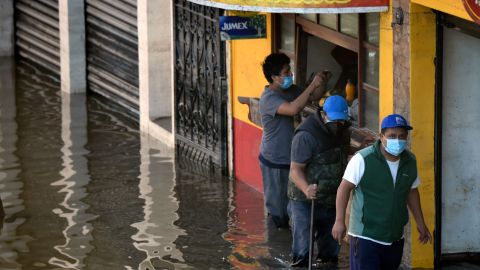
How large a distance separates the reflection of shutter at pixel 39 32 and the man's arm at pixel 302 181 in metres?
11.7

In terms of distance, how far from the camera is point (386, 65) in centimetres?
1020

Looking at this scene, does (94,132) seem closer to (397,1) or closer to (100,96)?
(100,96)

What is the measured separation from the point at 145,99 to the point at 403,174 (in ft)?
26.7

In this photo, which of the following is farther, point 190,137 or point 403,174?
point 190,137

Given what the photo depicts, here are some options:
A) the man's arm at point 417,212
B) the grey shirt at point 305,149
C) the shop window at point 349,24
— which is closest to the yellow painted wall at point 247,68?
the shop window at point 349,24

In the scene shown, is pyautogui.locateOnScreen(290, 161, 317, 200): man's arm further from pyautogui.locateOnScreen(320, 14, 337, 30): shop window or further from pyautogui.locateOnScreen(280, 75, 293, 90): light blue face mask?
pyautogui.locateOnScreen(320, 14, 337, 30): shop window

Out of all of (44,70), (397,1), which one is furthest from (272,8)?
(44,70)

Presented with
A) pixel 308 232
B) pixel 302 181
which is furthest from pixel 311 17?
pixel 302 181

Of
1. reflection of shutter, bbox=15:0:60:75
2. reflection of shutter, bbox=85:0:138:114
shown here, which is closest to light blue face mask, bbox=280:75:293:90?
reflection of shutter, bbox=85:0:138:114

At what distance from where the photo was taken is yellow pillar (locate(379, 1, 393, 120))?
10125mm

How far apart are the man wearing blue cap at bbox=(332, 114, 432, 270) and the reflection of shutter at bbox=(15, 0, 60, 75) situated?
Result: 41.9ft

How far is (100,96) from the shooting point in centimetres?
1897

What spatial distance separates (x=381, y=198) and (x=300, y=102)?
94.7 inches

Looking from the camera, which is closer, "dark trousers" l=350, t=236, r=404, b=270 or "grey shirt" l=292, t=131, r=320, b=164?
"dark trousers" l=350, t=236, r=404, b=270
